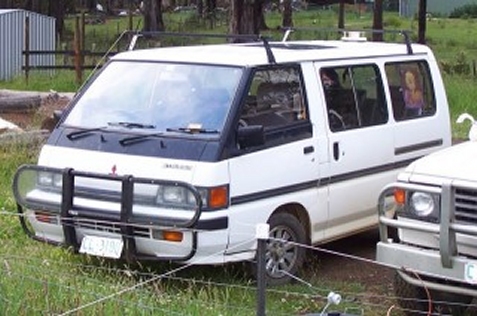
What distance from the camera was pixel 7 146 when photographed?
41.8ft

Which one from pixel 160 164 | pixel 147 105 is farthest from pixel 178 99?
pixel 160 164

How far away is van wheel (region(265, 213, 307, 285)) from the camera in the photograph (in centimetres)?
778

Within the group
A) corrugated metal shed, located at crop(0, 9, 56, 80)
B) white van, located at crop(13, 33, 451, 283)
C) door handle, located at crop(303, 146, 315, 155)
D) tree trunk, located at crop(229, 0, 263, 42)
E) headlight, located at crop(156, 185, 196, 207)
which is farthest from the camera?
tree trunk, located at crop(229, 0, 263, 42)

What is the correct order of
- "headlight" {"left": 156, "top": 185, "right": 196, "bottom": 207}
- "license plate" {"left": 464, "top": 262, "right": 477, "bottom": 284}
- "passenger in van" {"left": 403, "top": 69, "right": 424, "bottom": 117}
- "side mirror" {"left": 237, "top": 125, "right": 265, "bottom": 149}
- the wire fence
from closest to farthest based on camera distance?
1. the wire fence
2. "license plate" {"left": 464, "top": 262, "right": 477, "bottom": 284}
3. "headlight" {"left": 156, "top": 185, "right": 196, "bottom": 207}
4. "side mirror" {"left": 237, "top": 125, "right": 265, "bottom": 149}
5. "passenger in van" {"left": 403, "top": 69, "right": 424, "bottom": 117}

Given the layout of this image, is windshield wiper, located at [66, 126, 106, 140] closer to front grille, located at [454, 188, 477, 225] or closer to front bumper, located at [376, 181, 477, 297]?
front bumper, located at [376, 181, 477, 297]

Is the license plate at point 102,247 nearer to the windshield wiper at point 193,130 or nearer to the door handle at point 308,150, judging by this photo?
the windshield wiper at point 193,130

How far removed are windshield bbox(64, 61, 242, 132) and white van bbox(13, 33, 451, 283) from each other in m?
0.01

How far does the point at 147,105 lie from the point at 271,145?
40.4 inches

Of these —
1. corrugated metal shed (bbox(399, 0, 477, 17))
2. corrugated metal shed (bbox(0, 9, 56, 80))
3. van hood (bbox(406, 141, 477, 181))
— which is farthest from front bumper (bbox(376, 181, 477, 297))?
corrugated metal shed (bbox(399, 0, 477, 17))

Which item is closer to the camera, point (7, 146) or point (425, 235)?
point (425, 235)

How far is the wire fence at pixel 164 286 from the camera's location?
587cm

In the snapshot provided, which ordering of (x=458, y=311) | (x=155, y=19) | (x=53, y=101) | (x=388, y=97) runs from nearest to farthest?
(x=458, y=311), (x=388, y=97), (x=53, y=101), (x=155, y=19)

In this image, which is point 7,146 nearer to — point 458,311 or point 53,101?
point 53,101

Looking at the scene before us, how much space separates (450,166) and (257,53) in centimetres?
237
